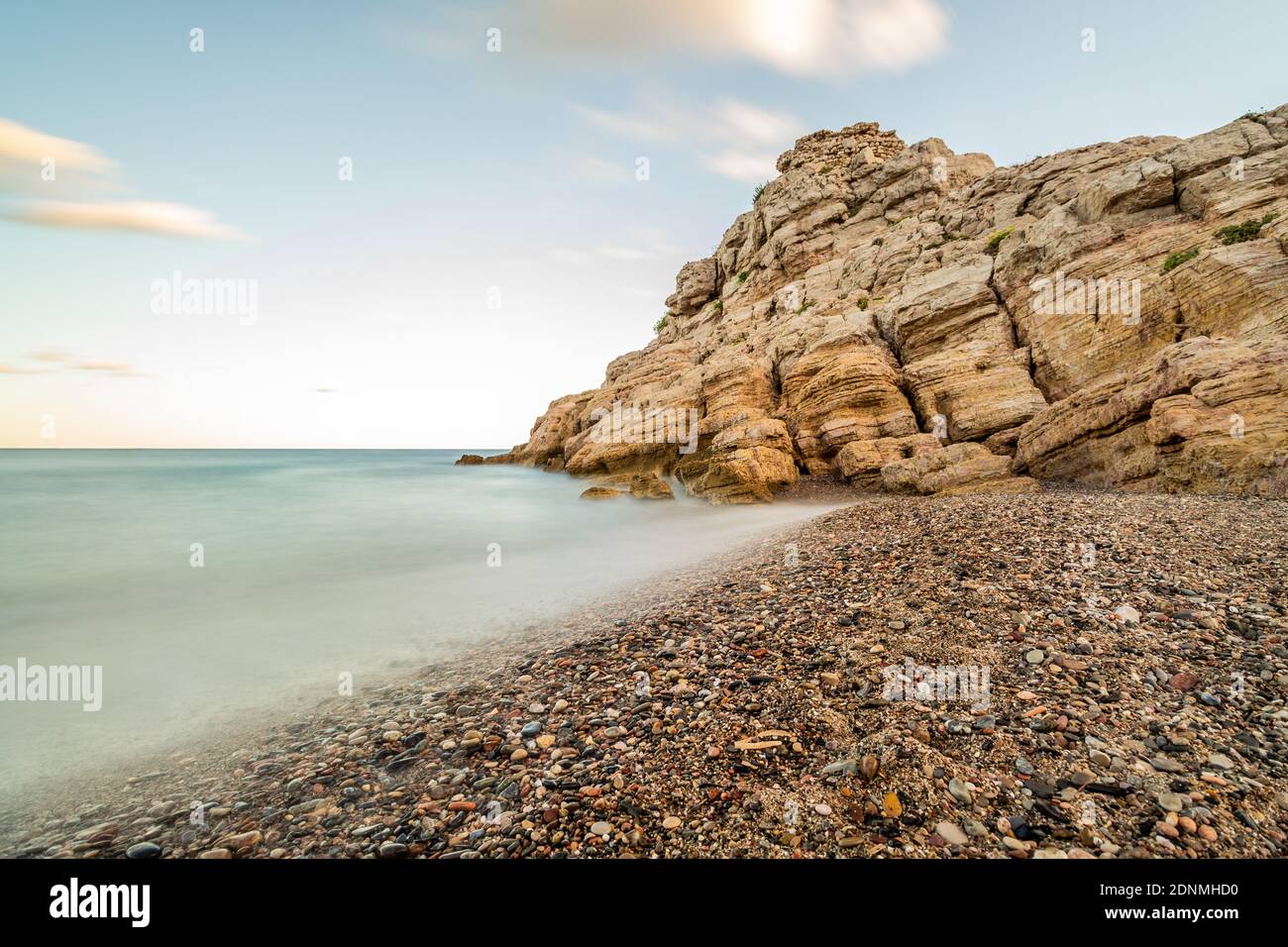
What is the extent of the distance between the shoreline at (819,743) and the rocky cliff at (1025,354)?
32.1 ft

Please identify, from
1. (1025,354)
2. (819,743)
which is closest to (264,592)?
(819,743)

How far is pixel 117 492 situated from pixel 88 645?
42.9 m

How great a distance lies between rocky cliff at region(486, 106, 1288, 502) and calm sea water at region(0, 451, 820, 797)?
6.31m

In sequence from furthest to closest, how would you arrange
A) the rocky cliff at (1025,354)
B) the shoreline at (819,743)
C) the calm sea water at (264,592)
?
the rocky cliff at (1025,354)
the calm sea water at (264,592)
the shoreline at (819,743)

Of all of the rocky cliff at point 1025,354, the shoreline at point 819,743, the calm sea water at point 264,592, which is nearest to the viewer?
the shoreline at point 819,743

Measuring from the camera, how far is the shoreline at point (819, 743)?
13.2 feet

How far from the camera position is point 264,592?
1387 centimetres

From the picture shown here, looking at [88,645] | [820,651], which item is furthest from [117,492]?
[820,651]

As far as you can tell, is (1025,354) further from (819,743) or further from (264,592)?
(264,592)

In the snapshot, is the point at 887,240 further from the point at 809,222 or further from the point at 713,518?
the point at 713,518

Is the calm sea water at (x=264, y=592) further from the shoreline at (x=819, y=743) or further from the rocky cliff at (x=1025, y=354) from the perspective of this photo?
the rocky cliff at (x=1025, y=354)

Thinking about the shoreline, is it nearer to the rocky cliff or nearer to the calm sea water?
the calm sea water

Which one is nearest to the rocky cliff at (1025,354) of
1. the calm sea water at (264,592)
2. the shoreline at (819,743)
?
the calm sea water at (264,592)

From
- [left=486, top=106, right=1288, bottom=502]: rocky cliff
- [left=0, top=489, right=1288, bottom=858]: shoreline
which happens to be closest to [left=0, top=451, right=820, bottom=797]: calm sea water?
[left=0, top=489, right=1288, bottom=858]: shoreline
